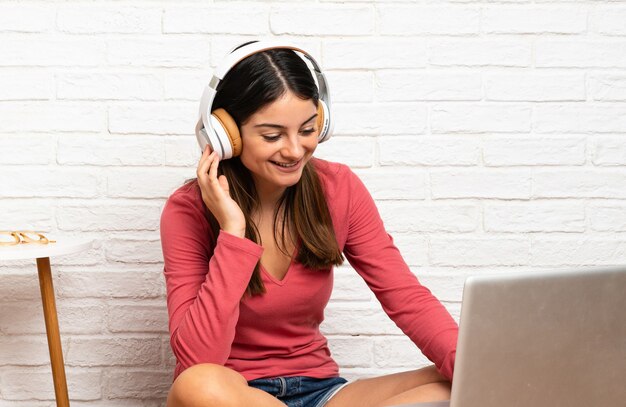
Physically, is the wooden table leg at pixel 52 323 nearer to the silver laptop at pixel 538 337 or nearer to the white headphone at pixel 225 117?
the white headphone at pixel 225 117

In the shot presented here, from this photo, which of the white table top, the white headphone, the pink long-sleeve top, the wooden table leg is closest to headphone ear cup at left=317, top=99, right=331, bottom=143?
the white headphone

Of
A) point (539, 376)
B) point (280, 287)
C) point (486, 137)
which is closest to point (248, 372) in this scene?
point (280, 287)

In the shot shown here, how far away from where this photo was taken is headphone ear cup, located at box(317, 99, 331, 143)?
59.1 inches

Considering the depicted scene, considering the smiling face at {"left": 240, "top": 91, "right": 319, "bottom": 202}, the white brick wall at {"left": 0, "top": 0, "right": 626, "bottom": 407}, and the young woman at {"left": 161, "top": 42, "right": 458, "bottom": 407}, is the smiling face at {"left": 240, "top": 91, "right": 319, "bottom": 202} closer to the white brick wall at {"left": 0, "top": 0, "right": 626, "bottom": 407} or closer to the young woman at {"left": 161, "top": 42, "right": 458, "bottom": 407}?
the young woman at {"left": 161, "top": 42, "right": 458, "bottom": 407}

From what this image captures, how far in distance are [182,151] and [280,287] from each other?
60 centimetres

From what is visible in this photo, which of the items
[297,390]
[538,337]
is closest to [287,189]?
[297,390]

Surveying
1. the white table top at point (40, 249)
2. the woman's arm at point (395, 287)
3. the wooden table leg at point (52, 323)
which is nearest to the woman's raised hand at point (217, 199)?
the woman's arm at point (395, 287)

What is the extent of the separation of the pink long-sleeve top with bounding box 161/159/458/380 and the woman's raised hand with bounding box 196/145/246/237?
0.10ft

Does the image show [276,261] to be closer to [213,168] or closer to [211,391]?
[213,168]

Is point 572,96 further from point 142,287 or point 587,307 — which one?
point 587,307

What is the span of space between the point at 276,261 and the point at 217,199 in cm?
20

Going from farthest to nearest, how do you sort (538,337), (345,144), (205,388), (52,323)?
1. (345,144)
2. (52,323)
3. (205,388)
4. (538,337)

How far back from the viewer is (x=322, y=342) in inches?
64.9

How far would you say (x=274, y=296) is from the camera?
154cm
